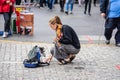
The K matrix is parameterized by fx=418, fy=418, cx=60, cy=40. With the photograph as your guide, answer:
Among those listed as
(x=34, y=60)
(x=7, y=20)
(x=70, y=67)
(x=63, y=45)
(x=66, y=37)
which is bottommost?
(x=70, y=67)

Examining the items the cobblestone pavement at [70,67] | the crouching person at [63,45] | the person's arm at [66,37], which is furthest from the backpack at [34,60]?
the person's arm at [66,37]

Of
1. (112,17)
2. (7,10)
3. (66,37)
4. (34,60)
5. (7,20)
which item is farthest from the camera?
(7,20)

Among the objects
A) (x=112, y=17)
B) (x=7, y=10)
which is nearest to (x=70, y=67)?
(x=112, y=17)

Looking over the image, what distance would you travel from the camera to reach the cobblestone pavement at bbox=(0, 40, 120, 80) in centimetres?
884

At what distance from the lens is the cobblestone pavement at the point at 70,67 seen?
29.0ft

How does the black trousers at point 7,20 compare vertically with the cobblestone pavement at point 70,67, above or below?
above

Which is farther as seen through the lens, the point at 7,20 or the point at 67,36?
the point at 7,20

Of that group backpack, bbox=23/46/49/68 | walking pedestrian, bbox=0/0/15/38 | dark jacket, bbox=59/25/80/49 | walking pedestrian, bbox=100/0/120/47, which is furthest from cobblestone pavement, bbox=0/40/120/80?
walking pedestrian, bbox=0/0/15/38

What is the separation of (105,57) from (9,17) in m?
4.21

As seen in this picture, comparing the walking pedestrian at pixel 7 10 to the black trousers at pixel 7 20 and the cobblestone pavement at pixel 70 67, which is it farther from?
the cobblestone pavement at pixel 70 67

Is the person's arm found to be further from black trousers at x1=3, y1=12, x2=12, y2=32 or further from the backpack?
black trousers at x1=3, y1=12, x2=12, y2=32

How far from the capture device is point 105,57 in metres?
10.8

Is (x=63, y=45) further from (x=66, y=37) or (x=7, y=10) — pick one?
(x=7, y=10)

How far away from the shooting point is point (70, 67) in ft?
31.6
